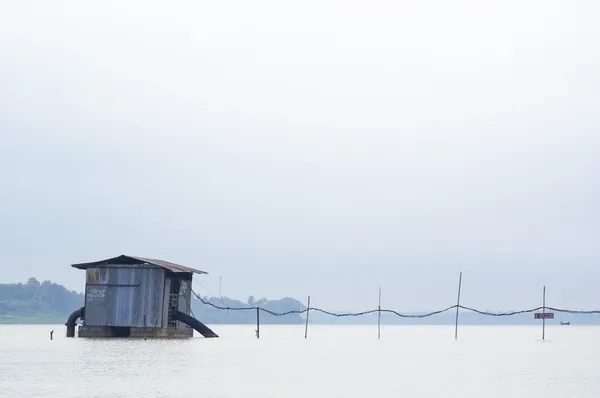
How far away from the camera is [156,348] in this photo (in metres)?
76.2

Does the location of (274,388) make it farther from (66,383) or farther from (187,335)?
(187,335)

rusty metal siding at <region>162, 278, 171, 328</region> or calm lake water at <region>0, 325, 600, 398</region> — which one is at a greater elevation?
rusty metal siding at <region>162, 278, 171, 328</region>

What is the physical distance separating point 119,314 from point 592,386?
45.0 metres

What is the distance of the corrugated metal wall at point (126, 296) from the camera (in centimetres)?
7850

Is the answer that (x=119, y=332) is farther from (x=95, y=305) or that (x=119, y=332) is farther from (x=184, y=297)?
(x=184, y=297)

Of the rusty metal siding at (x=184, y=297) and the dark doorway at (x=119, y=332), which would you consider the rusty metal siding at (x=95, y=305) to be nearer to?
the dark doorway at (x=119, y=332)

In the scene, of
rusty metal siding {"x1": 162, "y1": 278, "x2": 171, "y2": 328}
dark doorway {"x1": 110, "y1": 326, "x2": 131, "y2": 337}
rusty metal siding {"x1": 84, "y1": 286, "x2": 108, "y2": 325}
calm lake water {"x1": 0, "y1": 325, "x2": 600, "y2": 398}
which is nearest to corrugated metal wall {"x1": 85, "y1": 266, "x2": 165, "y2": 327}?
rusty metal siding {"x1": 84, "y1": 286, "x2": 108, "y2": 325}

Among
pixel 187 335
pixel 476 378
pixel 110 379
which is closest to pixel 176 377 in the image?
pixel 110 379

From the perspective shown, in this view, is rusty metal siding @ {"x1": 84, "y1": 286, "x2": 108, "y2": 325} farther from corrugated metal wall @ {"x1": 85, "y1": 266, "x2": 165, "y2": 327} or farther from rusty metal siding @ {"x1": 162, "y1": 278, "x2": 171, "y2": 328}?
rusty metal siding @ {"x1": 162, "y1": 278, "x2": 171, "y2": 328}

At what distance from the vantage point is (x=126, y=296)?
260 feet

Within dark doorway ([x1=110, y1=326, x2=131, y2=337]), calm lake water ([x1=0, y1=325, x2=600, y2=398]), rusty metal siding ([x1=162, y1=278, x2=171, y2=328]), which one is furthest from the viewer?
dark doorway ([x1=110, y1=326, x2=131, y2=337])

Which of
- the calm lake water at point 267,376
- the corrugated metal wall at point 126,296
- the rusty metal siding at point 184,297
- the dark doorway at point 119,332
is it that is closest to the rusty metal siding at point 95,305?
the corrugated metal wall at point 126,296

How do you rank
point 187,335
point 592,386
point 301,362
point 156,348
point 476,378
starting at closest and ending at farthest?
point 592,386
point 476,378
point 301,362
point 156,348
point 187,335

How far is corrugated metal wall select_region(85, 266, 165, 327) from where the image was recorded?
78.5 m
